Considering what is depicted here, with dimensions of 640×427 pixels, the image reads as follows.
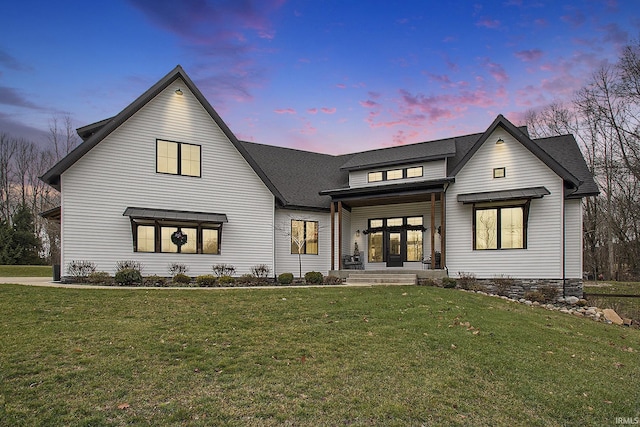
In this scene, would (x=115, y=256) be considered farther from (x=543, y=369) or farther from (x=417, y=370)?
(x=543, y=369)

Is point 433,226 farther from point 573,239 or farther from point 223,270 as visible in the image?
point 223,270

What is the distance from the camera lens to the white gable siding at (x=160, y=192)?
14.6m

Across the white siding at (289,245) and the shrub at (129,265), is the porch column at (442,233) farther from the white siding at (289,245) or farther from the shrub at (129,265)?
the shrub at (129,265)

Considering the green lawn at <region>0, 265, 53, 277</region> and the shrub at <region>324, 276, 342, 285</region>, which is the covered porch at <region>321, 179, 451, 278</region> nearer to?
the shrub at <region>324, 276, 342, 285</region>

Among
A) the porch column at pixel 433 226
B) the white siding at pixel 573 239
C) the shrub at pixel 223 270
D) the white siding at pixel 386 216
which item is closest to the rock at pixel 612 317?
the white siding at pixel 573 239

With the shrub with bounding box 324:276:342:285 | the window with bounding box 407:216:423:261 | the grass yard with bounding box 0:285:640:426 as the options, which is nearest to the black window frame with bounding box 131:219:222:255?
the shrub with bounding box 324:276:342:285

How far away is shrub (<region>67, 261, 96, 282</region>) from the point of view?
14047mm

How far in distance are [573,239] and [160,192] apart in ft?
54.7

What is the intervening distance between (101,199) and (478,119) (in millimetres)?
21084

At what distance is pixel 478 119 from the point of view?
24422mm

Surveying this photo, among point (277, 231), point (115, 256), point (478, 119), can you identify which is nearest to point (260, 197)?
point (277, 231)

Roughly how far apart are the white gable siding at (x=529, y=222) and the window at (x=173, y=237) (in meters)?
10.2

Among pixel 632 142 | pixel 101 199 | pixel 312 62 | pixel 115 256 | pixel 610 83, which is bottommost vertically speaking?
pixel 115 256

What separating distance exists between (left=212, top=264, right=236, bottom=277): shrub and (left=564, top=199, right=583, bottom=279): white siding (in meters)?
13.6
